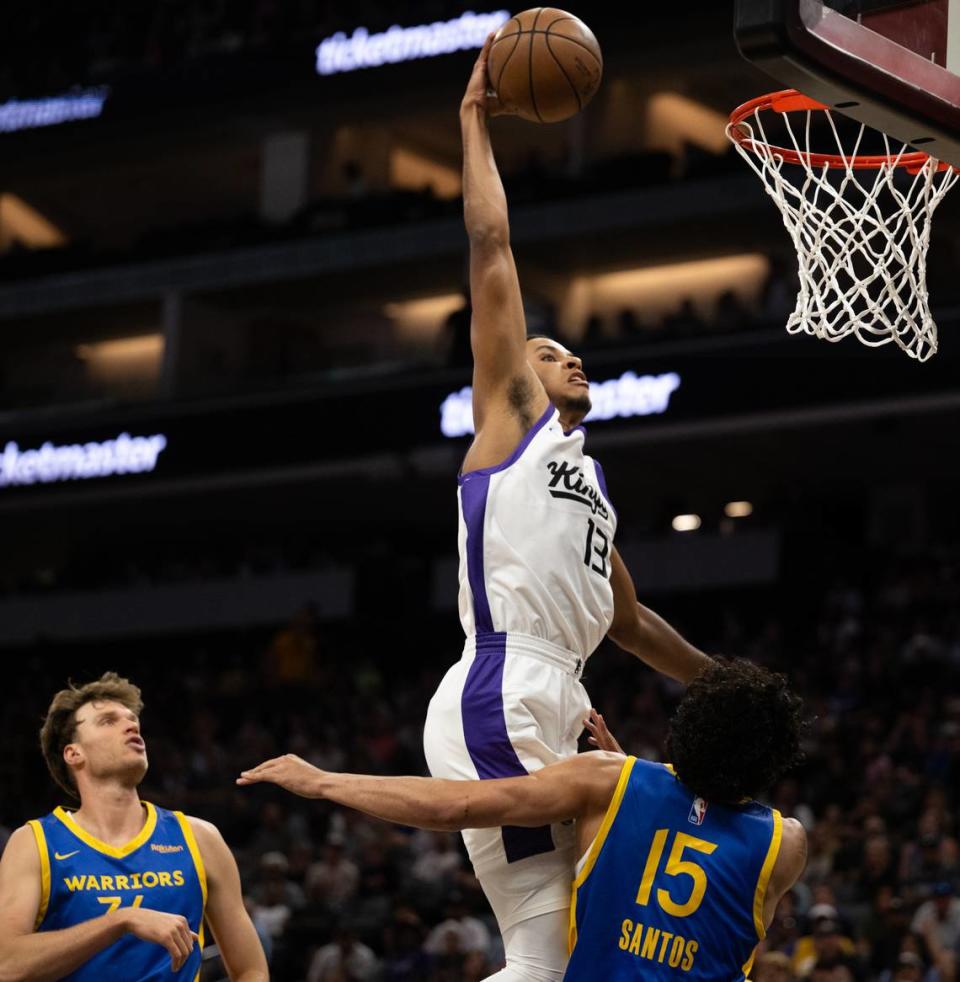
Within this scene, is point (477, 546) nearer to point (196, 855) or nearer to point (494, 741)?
point (494, 741)

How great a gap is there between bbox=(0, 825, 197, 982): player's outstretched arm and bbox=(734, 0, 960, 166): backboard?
8.39 ft

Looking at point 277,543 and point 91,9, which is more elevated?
point 91,9

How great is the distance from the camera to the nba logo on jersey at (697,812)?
401 cm

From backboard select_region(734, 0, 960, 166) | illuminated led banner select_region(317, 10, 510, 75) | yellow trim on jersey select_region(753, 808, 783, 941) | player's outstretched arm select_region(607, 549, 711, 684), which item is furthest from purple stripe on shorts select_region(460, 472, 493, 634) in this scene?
illuminated led banner select_region(317, 10, 510, 75)

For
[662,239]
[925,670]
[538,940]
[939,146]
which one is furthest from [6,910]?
[662,239]

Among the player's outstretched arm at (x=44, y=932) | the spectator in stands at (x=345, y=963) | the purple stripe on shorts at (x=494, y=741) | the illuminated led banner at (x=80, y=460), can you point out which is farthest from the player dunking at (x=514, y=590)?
the illuminated led banner at (x=80, y=460)

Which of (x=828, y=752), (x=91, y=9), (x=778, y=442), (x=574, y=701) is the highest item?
(x=91, y=9)

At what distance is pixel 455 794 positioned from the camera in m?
3.97

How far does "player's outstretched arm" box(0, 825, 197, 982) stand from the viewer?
4.35 meters

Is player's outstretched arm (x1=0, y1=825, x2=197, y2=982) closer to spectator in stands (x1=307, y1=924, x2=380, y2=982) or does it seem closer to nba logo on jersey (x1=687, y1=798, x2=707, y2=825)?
nba logo on jersey (x1=687, y1=798, x2=707, y2=825)

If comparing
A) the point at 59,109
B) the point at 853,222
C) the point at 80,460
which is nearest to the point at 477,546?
the point at 853,222

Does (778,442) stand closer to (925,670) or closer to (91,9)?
(925,670)

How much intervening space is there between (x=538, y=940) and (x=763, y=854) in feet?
1.98

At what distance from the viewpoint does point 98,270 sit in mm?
24594
